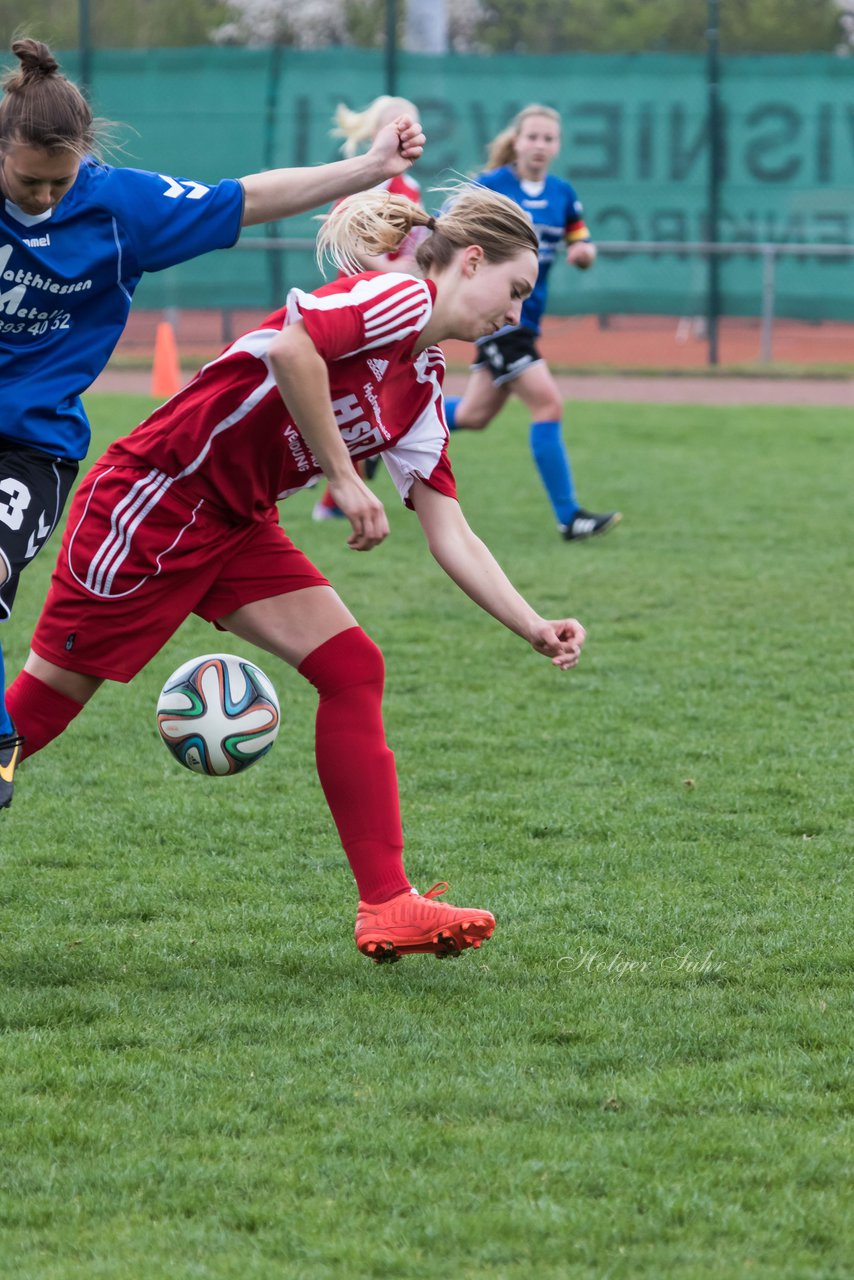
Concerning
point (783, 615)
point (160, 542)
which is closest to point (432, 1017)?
point (160, 542)

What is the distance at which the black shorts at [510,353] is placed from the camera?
895 cm

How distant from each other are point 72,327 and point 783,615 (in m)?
4.55

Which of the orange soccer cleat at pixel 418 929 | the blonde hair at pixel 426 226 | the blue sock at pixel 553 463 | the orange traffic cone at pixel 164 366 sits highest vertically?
the blonde hair at pixel 426 226

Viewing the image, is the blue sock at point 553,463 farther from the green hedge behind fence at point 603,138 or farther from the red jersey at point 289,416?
the green hedge behind fence at point 603,138

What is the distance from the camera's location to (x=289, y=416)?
11.6 feet

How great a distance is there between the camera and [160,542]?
361cm

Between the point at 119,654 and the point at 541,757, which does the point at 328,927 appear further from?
the point at 541,757

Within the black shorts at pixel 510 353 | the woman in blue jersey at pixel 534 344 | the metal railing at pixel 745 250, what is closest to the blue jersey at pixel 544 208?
the woman in blue jersey at pixel 534 344

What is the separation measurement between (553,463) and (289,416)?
5535 mm

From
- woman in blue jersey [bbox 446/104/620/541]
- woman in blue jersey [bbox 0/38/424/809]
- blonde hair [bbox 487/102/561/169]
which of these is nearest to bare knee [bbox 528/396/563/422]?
woman in blue jersey [bbox 446/104/620/541]

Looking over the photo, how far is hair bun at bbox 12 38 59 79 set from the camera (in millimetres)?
3340

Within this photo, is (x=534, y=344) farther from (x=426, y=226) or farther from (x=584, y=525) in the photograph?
(x=426, y=226)

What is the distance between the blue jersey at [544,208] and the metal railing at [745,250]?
352 inches

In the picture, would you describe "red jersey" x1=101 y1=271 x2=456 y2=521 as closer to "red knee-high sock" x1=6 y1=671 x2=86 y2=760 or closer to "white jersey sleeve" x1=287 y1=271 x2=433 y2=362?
"white jersey sleeve" x1=287 y1=271 x2=433 y2=362
